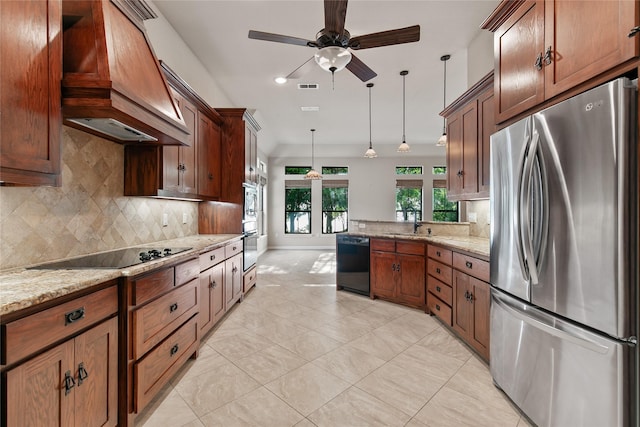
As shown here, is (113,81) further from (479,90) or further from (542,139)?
(479,90)

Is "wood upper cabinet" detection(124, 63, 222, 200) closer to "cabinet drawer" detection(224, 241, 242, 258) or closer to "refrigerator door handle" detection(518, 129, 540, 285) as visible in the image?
"cabinet drawer" detection(224, 241, 242, 258)

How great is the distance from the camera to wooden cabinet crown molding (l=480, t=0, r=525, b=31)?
1.77m

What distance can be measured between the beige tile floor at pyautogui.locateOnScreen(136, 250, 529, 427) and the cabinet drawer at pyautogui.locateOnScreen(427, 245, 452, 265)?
2.39 ft

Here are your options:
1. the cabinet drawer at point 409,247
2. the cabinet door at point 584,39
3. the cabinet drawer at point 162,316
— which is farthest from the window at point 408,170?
the cabinet drawer at point 162,316

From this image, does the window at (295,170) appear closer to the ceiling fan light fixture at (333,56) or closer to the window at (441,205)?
the window at (441,205)

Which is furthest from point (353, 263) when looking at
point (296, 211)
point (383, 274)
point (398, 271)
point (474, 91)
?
point (296, 211)

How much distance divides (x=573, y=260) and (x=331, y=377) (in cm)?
168

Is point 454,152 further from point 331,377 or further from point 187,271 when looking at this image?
point 187,271

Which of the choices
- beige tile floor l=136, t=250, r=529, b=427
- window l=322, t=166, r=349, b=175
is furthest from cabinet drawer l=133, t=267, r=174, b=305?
window l=322, t=166, r=349, b=175

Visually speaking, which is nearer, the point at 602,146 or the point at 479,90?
the point at 602,146

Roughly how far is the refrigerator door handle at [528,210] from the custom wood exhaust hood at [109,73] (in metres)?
2.29

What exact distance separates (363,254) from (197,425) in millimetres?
2803

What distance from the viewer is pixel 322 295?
13.2 ft

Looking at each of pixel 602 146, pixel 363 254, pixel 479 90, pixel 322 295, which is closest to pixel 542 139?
pixel 602 146
